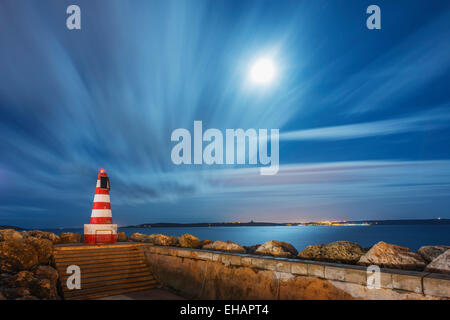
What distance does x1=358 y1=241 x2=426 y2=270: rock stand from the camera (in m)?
4.69

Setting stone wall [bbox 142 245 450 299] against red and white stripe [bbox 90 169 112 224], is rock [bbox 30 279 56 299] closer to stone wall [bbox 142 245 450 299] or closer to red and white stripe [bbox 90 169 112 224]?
stone wall [bbox 142 245 450 299]

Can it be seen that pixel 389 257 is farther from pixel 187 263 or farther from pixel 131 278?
pixel 131 278

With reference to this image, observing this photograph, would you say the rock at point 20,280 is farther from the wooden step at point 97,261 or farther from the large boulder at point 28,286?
the wooden step at point 97,261

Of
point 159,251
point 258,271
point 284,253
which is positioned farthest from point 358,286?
point 159,251

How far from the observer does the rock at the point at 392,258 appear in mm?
4691

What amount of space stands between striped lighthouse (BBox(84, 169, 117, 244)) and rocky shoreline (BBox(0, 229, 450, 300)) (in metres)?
1.94

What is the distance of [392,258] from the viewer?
4855 millimetres

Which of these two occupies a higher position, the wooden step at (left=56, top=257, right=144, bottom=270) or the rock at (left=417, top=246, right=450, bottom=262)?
the rock at (left=417, top=246, right=450, bottom=262)

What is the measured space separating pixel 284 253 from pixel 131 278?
4.03 m

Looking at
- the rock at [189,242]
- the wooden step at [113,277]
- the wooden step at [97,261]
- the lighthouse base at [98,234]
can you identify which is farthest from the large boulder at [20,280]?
the rock at [189,242]

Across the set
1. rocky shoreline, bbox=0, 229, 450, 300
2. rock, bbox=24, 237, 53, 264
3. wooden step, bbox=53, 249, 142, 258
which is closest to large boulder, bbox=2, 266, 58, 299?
rocky shoreline, bbox=0, 229, 450, 300

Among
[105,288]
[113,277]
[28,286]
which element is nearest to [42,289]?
[28,286]

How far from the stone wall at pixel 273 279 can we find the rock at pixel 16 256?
9.68 feet
